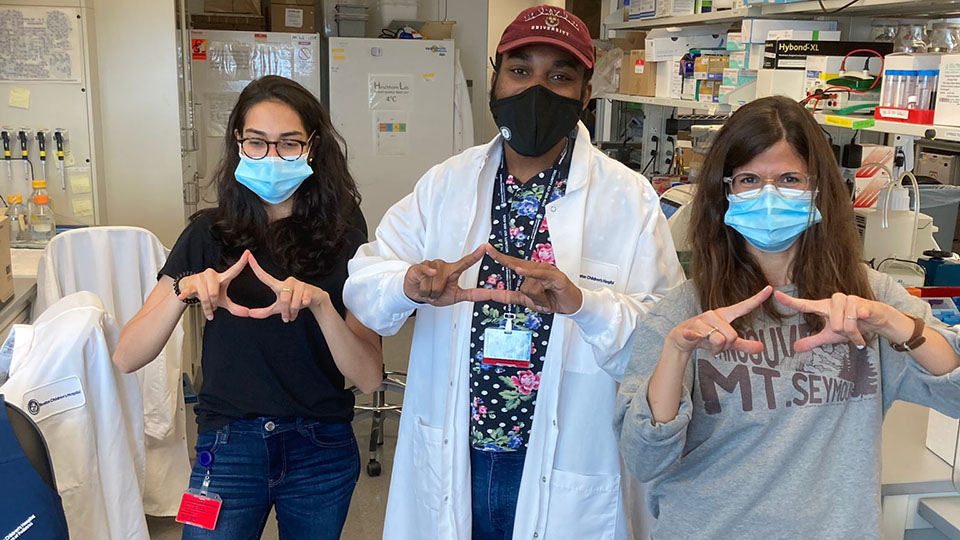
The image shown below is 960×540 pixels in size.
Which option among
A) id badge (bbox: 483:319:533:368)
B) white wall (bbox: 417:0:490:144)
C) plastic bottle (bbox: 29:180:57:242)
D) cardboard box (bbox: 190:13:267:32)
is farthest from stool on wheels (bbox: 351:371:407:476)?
cardboard box (bbox: 190:13:267:32)

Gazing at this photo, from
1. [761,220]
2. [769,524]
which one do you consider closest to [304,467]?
[769,524]

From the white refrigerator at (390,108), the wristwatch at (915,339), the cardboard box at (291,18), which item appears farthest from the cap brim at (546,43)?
the cardboard box at (291,18)

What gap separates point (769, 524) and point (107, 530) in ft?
4.20

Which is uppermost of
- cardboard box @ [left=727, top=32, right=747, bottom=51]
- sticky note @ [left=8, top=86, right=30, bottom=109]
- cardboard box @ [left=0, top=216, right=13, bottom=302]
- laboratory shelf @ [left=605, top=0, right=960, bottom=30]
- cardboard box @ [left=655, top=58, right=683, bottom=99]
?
laboratory shelf @ [left=605, top=0, right=960, bottom=30]

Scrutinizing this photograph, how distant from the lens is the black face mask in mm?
1481

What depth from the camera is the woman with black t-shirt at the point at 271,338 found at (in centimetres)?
151

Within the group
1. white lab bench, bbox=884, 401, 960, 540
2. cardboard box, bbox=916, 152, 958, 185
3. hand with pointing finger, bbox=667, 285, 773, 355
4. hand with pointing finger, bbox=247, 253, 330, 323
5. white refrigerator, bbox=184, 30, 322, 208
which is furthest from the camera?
white refrigerator, bbox=184, 30, 322, 208

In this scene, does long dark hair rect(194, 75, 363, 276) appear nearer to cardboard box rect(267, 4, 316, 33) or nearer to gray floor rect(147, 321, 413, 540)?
gray floor rect(147, 321, 413, 540)

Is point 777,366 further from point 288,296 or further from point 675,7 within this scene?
point 675,7

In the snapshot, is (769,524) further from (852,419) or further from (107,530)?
(107,530)

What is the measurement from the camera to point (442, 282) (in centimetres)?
134

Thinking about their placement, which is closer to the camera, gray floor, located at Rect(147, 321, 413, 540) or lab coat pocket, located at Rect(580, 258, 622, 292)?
lab coat pocket, located at Rect(580, 258, 622, 292)

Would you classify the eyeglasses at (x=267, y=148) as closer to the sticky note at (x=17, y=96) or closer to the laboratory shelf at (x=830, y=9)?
the laboratory shelf at (x=830, y=9)

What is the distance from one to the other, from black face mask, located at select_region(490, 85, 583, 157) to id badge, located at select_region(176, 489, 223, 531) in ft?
2.77
